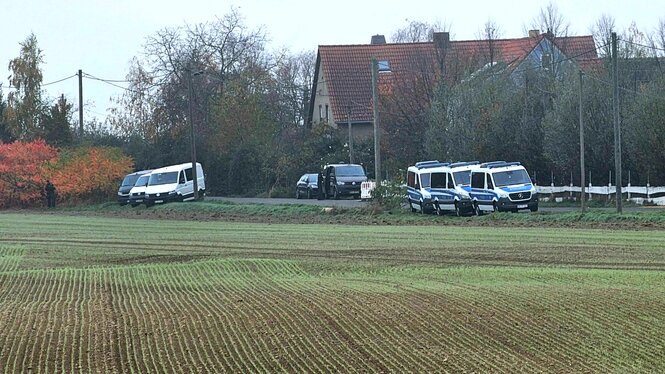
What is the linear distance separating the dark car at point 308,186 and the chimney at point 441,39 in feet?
41.2

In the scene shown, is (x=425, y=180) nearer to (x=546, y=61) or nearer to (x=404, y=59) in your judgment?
(x=546, y=61)

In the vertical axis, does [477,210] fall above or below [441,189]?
below

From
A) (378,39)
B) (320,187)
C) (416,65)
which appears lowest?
(320,187)

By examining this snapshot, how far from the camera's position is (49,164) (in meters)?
68.8

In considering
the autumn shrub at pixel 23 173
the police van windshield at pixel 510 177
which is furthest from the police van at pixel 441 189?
the autumn shrub at pixel 23 173

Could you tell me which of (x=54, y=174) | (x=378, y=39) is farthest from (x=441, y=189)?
(x=378, y=39)

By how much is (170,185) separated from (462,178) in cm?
2117

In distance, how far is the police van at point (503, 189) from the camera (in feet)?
145

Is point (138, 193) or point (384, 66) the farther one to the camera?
point (384, 66)

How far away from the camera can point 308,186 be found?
67062 millimetres

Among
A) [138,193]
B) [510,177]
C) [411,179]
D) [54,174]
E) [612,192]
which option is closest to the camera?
[510,177]

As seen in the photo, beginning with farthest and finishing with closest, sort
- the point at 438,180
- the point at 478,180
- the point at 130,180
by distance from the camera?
the point at 130,180 < the point at 438,180 < the point at 478,180

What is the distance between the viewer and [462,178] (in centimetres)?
4669

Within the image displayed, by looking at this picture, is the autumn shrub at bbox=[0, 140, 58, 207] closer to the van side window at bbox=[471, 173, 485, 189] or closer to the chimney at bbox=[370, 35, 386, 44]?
the van side window at bbox=[471, 173, 485, 189]
